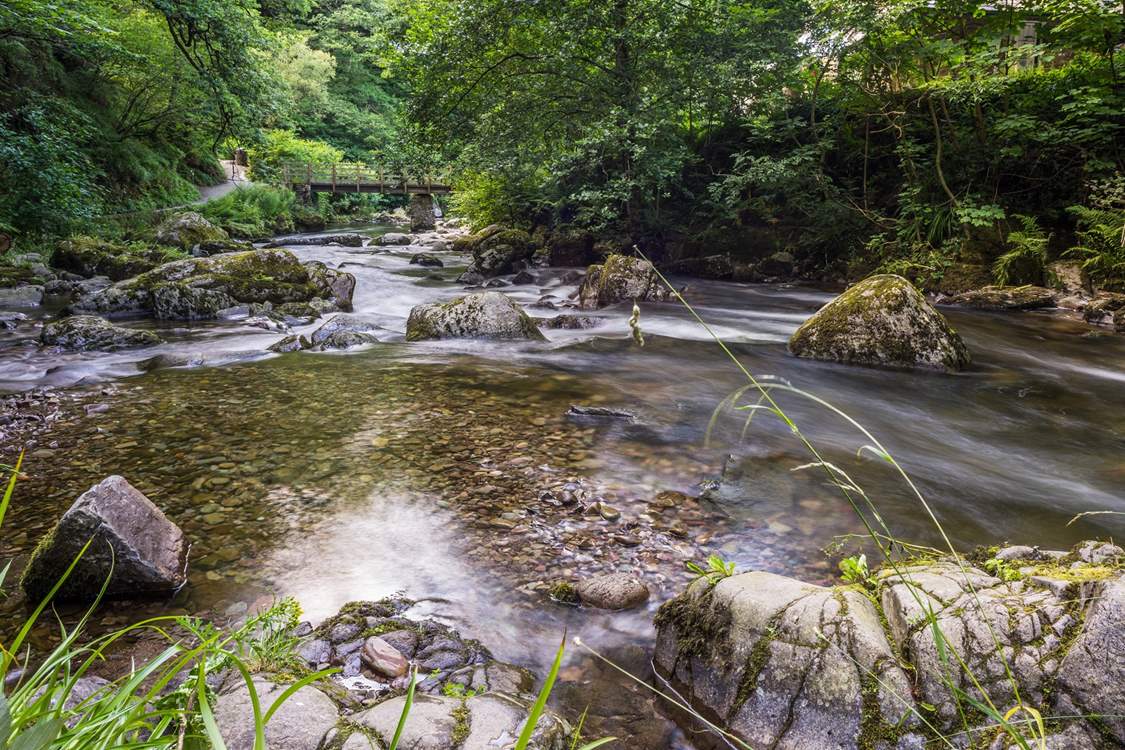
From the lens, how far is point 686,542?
131 inches

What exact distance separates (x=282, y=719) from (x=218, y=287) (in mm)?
10392

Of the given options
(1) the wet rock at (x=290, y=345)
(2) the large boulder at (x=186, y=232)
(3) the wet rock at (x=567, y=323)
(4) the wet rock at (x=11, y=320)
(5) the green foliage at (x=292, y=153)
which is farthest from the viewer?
(5) the green foliage at (x=292, y=153)

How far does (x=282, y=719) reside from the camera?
1.66 meters

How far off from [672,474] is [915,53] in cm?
1061

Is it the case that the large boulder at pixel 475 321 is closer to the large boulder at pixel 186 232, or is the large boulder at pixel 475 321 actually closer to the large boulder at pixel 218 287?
the large boulder at pixel 218 287

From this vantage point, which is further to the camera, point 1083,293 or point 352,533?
point 1083,293

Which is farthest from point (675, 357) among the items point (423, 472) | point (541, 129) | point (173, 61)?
point (173, 61)

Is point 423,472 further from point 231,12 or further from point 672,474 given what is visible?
point 231,12

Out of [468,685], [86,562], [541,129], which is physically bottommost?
[468,685]

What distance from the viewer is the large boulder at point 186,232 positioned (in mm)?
15570

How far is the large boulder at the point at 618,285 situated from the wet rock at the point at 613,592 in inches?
345

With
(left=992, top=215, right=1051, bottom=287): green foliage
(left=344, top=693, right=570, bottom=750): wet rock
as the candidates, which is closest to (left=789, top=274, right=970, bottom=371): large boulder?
(left=992, top=215, right=1051, bottom=287): green foliage

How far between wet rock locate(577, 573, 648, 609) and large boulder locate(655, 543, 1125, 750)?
17.8 inches

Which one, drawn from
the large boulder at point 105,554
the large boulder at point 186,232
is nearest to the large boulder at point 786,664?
the large boulder at point 105,554
